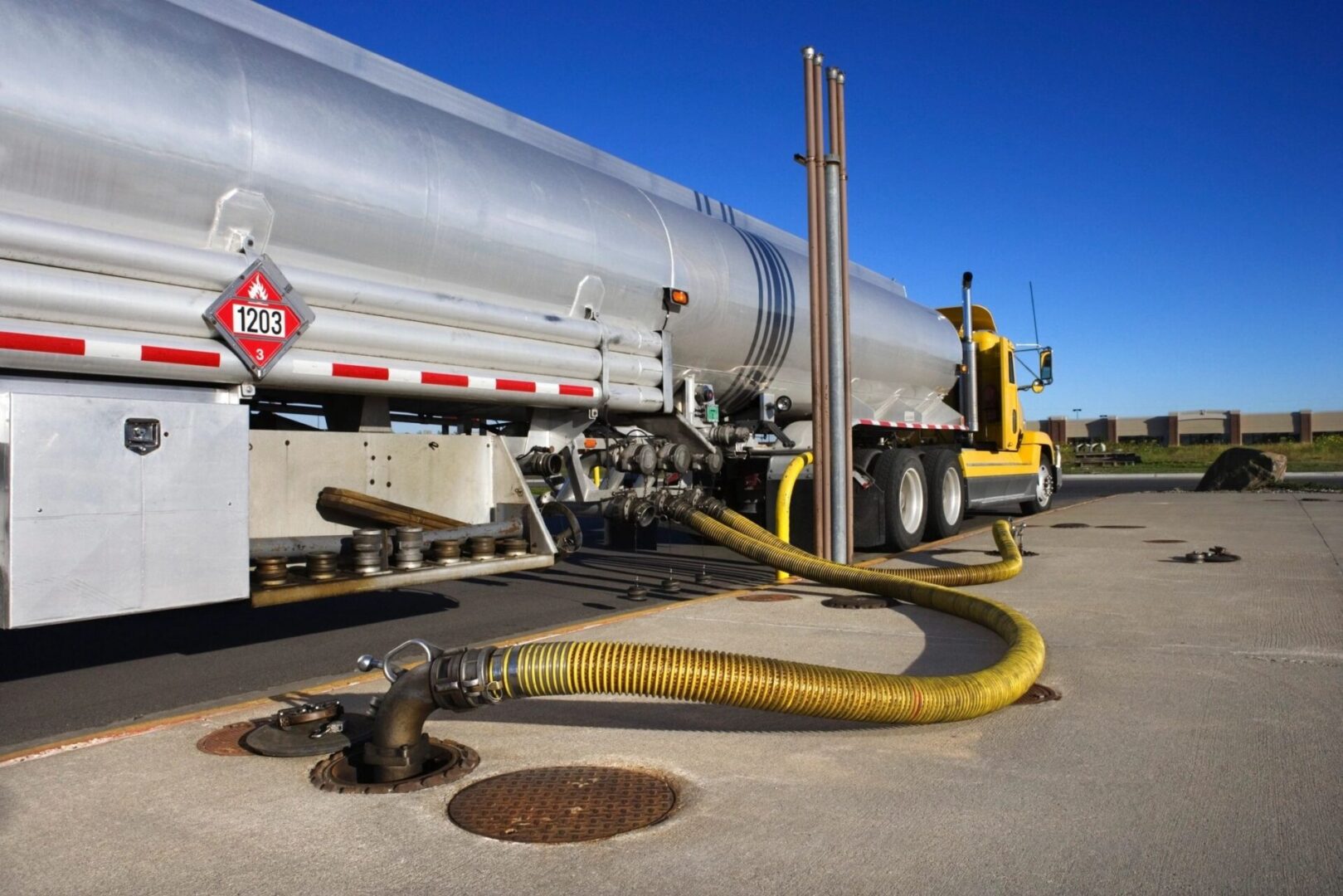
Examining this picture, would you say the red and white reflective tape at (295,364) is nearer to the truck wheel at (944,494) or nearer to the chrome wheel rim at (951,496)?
the truck wheel at (944,494)

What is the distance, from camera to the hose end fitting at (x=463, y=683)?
135 inches

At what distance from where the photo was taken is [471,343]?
6.14 metres

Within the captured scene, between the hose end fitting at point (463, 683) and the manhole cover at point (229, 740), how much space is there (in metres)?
0.99

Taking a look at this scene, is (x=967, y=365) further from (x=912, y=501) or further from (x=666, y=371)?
(x=666, y=371)

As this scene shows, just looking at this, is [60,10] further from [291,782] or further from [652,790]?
[652,790]

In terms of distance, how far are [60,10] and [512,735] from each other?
11.8ft

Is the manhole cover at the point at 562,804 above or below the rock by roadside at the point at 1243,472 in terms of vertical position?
below

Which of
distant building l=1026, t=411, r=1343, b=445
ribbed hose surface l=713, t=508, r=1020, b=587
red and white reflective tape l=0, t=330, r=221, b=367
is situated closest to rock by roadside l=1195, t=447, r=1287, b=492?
ribbed hose surface l=713, t=508, r=1020, b=587

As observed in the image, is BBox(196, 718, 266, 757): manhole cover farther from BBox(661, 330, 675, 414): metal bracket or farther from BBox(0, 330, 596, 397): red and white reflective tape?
BBox(661, 330, 675, 414): metal bracket

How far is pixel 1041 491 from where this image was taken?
1728 centimetres

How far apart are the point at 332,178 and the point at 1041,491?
14.5 m

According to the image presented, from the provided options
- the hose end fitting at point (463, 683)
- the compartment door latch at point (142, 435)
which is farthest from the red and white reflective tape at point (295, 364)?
the hose end fitting at point (463, 683)

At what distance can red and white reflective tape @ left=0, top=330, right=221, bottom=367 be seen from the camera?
13.9 feet

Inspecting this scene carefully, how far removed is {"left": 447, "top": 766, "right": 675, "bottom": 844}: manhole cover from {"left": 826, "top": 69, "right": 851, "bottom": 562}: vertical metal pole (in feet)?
17.6
